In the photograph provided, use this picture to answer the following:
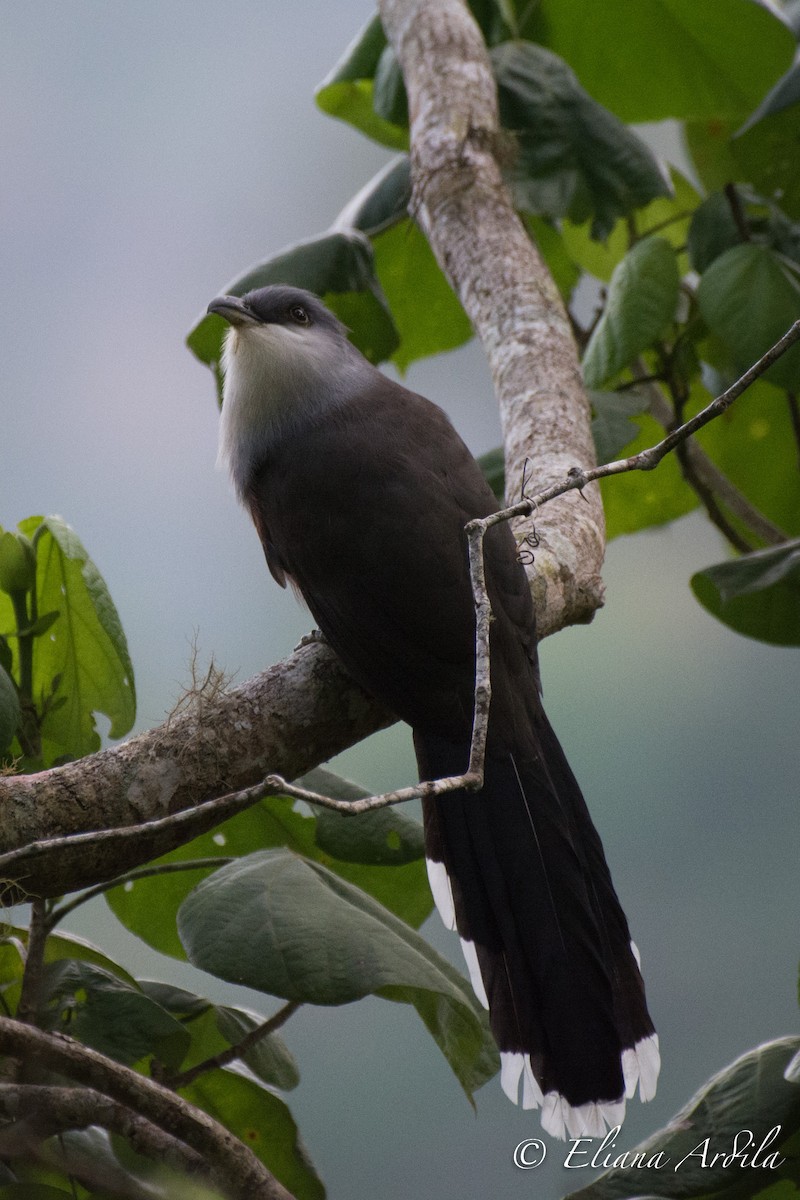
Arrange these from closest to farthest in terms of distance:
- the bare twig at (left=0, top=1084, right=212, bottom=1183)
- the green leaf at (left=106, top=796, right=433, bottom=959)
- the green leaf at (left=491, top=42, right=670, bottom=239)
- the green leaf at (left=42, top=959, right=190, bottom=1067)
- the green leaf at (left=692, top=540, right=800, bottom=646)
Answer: the bare twig at (left=0, top=1084, right=212, bottom=1183)
the green leaf at (left=42, top=959, right=190, bottom=1067)
the green leaf at (left=106, top=796, right=433, bottom=959)
the green leaf at (left=692, top=540, right=800, bottom=646)
the green leaf at (left=491, top=42, right=670, bottom=239)

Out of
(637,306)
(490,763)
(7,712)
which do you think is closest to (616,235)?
(637,306)

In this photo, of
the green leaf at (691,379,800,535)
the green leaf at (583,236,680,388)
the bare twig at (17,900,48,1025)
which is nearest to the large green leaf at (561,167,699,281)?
the green leaf at (691,379,800,535)

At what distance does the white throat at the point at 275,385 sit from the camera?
198cm

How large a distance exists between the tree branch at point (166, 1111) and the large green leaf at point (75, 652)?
1.65ft

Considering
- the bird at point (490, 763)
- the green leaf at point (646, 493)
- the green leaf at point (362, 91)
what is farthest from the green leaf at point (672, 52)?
the bird at point (490, 763)

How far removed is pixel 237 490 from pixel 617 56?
1443mm

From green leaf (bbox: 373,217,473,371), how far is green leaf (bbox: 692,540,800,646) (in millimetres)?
1021

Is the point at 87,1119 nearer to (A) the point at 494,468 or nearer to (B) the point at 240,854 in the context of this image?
(B) the point at 240,854

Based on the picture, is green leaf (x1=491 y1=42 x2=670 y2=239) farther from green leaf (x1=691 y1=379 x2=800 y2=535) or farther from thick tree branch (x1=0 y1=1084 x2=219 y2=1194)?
thick tree branch (x1=0 y1=1084 x2=219 y2=1194)

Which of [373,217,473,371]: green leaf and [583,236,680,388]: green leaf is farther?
[373,217,473,371]: green leaf

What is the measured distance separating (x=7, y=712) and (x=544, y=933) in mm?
763

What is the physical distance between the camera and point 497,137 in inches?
96.3

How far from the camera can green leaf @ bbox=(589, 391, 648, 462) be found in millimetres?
2143

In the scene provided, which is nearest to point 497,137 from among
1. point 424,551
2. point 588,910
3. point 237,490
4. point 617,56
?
point 617,56
